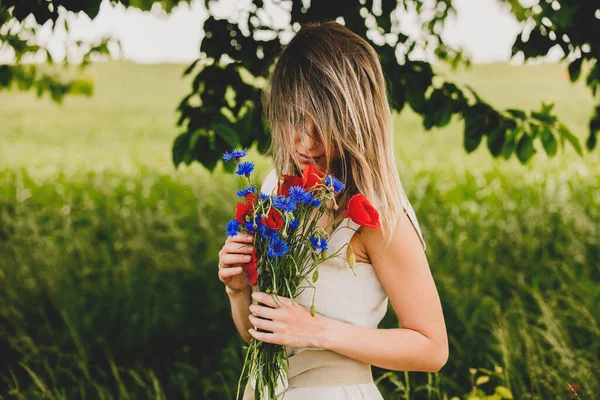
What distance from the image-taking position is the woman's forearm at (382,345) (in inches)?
57.2

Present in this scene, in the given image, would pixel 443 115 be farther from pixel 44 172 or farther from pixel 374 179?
pixel 44 172

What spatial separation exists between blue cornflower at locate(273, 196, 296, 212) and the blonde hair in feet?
0.97

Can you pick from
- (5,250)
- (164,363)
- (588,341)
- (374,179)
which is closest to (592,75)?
(588,341)

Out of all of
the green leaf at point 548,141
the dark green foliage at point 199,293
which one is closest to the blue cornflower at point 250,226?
the dark green foliage at point 199,293

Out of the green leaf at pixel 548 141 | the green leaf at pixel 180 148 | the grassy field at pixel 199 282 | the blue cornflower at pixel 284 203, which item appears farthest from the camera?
the grassy field at pixel 199 282

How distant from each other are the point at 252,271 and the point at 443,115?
1680 millimetres

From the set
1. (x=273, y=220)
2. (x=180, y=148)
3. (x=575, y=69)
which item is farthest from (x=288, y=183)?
(x=575, y=69)

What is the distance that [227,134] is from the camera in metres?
2.44

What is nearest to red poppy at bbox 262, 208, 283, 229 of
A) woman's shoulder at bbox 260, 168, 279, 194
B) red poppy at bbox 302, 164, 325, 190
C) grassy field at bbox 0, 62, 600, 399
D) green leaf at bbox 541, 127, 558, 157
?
red poppy at bbox 302, 164, 325, 190

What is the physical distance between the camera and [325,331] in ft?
4.73

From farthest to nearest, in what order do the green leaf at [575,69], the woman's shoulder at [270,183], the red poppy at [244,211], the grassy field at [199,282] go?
the grassy field at [199,282]
the green leaf at [575,69]
the woman's shoulder at [270,183]
the red poppy at [244,211]

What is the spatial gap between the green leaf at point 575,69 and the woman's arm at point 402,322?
72.2 inches

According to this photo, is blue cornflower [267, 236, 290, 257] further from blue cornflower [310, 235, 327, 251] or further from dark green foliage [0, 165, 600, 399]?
dark green foliage [0, 165, 600, 399]

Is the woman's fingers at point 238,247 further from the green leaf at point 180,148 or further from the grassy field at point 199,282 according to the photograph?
the green leaf at point 180,148
